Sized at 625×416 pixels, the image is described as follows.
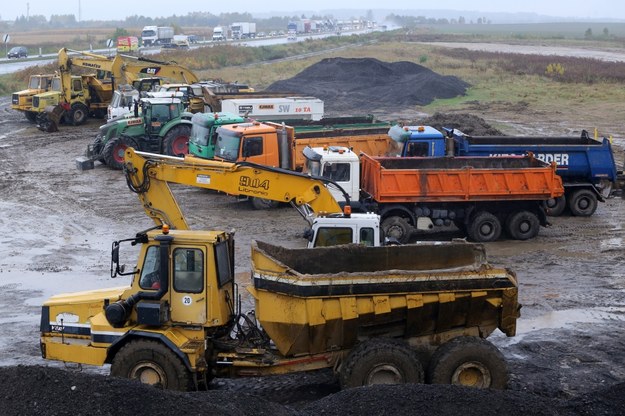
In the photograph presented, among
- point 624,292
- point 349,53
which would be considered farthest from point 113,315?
point 349,53

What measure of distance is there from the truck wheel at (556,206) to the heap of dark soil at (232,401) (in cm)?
1327

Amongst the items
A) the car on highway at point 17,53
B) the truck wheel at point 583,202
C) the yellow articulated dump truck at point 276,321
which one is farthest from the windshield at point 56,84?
the car on highway at point 17,53

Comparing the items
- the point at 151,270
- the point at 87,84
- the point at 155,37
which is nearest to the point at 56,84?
the point at 87,84

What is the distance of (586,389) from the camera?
11719 mm

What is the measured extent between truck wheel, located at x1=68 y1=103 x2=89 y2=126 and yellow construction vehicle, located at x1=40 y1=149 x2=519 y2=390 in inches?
1143

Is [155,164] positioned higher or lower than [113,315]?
higher

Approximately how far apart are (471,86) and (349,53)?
1259 inches

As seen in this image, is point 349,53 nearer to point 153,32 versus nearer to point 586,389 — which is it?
point 153,32

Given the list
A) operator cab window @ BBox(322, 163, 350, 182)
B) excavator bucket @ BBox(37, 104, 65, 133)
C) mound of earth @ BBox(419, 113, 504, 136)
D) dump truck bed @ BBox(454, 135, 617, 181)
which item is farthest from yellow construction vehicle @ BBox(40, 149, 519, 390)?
excavator bucket @ BBox(37, 104, 65, 133)

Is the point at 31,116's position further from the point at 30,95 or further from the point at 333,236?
the point at 333,236

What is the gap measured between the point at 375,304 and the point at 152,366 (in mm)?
2816

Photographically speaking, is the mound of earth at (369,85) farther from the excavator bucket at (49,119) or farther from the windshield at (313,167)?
the windshield at (313,167)

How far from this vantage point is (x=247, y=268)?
18.0 meters

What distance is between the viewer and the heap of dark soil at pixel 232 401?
9.13m
